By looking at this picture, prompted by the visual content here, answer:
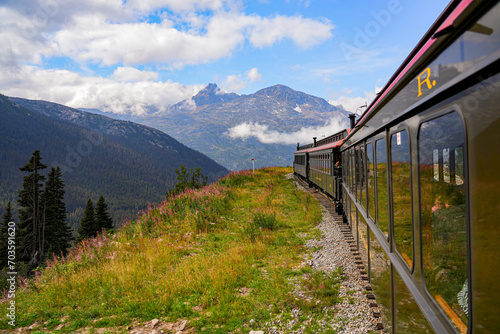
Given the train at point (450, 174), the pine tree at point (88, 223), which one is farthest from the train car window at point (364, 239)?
the pine tree at point (88, 223)

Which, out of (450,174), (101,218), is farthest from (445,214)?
(101,218)

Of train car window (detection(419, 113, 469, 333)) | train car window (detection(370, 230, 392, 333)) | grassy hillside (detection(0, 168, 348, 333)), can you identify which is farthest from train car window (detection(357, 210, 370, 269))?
train car window (detection(419, 113, 469, 333))

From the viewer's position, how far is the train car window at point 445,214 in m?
1.50

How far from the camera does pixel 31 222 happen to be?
3956 cm

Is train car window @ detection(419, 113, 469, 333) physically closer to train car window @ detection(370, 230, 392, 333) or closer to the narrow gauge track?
train car window @ detection(370, 230, 392, 333)

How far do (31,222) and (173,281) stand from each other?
4408cm

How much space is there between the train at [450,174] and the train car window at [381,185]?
410 millimetres

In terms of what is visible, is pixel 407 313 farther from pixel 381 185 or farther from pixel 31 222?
pixel 31 222

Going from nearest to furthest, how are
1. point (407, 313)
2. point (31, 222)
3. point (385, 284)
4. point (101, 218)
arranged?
1. point (407, 313)
2. point (385, 284)
3. point (31, 222)
4. point (101, 218)

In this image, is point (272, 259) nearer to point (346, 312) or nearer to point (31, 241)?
point (346, 312)

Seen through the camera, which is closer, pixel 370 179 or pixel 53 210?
pixel 370 179

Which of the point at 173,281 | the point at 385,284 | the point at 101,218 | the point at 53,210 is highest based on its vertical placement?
the point at 385,284

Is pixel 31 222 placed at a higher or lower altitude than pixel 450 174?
lower

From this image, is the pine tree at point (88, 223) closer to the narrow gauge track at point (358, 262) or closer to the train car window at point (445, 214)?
the narrow gauge track at point (358, 262)
